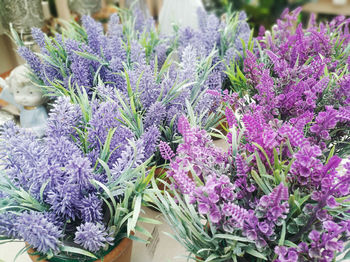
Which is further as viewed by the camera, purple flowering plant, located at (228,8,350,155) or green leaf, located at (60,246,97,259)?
purple flowering plant, located at (228,8,350,155)

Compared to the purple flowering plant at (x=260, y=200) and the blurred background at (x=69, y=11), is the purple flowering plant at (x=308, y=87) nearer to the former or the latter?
the purple flowering plant at (x=260, y=200)

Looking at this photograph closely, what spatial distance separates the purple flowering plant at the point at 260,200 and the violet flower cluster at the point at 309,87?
0.33 ft

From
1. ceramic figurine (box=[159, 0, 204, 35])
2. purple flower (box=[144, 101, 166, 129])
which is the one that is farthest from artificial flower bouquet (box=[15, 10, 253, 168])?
ceramic figurine (box=[159, 0, 204, 35])

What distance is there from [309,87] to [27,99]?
2.62 feet

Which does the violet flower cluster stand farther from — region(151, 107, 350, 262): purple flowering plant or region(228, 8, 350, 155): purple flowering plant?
region(151, 107, 350, 262): purple flowering plant

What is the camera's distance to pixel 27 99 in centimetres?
94

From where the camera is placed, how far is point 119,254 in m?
0.56

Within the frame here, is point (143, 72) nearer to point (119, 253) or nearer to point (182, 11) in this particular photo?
point (119, 253)

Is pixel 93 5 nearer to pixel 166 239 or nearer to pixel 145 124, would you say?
pixel 145 124

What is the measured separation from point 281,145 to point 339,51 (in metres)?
0.66

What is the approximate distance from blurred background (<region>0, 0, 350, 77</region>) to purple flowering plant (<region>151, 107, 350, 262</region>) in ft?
2.88

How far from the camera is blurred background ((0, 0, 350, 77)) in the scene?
126cm

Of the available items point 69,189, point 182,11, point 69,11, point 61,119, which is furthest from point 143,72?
point 69,11

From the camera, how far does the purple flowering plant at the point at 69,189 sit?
0.48 metres
